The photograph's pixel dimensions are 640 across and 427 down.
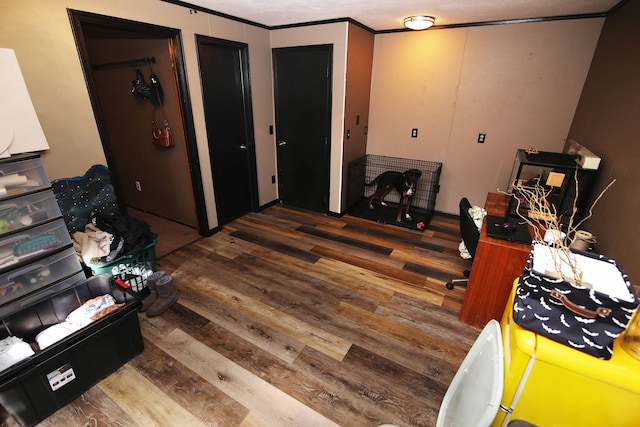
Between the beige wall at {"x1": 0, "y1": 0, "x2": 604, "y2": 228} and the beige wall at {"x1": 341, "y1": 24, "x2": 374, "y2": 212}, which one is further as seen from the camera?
the beige wall at {"x1": 341, "y1": 24, "x2": 374, "y2": 212}

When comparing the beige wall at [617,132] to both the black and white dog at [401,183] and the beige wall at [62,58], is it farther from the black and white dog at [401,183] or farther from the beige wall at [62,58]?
the beige wall at [62,58]

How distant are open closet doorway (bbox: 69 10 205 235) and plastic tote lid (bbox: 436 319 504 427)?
2660mm

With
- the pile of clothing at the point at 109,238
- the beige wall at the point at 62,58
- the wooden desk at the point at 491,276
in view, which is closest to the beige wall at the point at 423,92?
the beige wall at the point at 62,58

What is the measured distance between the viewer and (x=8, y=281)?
1666 millimetres

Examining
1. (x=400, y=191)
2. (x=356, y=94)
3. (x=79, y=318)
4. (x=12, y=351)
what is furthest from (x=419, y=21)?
(x=12, y=351)

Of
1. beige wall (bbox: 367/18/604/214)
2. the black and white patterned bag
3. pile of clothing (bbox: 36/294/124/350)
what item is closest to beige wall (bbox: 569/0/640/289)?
beige wall (bbox: 367/18/604/214)

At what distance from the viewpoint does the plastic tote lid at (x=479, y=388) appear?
32.5 inches

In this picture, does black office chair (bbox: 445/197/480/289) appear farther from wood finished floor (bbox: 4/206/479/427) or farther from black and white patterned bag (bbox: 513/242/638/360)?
black and white patterned bag (bbox: 513/242/638/360)

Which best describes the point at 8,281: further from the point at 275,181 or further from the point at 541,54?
the point at 541,54

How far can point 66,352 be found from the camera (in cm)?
154

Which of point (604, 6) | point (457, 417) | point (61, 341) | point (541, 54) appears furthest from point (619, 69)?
point (61, 341)

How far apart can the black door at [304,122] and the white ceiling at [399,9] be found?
0.49 meters

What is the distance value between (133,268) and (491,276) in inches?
105

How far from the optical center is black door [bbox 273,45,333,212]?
11.8 ft
